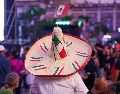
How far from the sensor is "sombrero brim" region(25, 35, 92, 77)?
19.9 ft

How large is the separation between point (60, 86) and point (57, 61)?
1.03 feet

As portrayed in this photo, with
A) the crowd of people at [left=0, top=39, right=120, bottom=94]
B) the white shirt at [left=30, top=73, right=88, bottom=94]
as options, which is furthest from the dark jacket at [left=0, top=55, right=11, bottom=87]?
the white shirt at [left=30, top=73, right=88, bottom=94]

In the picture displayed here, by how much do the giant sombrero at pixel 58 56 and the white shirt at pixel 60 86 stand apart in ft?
0.30

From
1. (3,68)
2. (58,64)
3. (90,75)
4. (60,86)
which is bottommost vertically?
(90,75)

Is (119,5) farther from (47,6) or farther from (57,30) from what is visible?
(57,30)

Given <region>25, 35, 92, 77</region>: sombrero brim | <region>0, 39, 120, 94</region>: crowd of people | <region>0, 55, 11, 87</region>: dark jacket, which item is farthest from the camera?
<region>0, 55, 11, 87</region>: dark jacket

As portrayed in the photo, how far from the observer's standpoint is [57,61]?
20.2 ft

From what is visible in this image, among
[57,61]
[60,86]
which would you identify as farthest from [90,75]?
[60,86]

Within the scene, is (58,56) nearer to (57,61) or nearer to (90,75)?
(57,61)

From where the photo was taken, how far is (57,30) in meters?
6.21

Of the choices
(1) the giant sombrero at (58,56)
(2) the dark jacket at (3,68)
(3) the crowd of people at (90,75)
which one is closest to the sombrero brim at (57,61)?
(1) the giant sombrero at (58,56)

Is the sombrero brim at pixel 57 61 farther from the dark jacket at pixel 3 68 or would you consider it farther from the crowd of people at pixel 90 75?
the dark jacket at pixel 3 68

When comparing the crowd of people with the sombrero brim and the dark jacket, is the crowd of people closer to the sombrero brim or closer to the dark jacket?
the dark jacket

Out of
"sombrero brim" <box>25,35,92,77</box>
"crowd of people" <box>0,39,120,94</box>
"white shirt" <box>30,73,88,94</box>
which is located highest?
"sombrero brim" <box>25,35,92,77</box>
